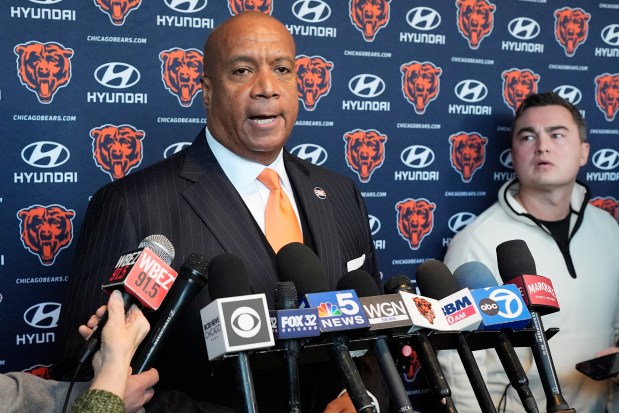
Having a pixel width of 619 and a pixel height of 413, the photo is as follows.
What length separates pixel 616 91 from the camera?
320cm

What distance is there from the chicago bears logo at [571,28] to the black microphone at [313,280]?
84.5 inches

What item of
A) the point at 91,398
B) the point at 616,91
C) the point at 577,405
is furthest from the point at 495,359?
the point at 91,398

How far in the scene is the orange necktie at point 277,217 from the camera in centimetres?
187

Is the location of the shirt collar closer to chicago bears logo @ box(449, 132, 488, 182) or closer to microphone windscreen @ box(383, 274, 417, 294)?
microphone windscreen @ box(383, 274, 417, 294)

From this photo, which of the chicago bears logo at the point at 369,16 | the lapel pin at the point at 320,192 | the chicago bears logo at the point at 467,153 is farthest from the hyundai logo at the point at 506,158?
the lapel pin at the point at 320,192

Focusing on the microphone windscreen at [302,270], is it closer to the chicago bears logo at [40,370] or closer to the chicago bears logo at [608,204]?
the chicago bears logo at [40,370]

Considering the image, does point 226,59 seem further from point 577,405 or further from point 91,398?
point 577,405

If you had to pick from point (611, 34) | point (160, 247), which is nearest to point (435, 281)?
point (160, 247)

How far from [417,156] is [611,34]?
3.54 feet

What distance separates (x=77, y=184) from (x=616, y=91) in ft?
7.56

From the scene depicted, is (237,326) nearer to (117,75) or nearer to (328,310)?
(328,310)

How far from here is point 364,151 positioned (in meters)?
2.79

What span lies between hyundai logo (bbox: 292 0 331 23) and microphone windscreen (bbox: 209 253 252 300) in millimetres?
1594

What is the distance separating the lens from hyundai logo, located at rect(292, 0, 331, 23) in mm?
2645
